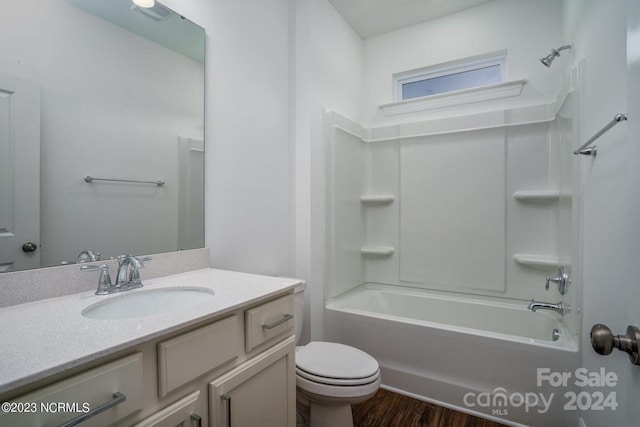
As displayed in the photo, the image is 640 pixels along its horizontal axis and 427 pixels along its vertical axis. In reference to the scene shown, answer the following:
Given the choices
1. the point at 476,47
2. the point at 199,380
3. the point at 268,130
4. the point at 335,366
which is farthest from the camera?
the point at 476,47

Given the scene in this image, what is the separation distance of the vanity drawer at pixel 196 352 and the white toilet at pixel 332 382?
610mm

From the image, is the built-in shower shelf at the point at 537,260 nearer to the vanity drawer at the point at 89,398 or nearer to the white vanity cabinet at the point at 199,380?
the white vanity cabinet at the point at 199,380

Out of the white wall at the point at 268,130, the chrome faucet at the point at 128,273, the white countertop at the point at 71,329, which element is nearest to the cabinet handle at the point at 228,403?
the white countertop at the point at 71,329

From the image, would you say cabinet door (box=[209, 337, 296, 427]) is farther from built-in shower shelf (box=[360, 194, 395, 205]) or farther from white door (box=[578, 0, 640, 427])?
built-in shower shelf (box=[360, 194, 395, 205])

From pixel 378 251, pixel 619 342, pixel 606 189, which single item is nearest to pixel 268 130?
pixel 378 251

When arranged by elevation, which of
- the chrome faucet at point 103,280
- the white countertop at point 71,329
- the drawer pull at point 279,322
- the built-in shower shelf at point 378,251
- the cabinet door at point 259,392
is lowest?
the cabinet door at point 259,392

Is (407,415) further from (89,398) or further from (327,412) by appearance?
(89,398)

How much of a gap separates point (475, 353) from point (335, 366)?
86 cm

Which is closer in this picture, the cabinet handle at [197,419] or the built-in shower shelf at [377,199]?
the cabinet handle at [197,419]

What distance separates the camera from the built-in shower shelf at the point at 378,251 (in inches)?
108

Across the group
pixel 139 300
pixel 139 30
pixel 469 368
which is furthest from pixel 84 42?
pixel 469 368

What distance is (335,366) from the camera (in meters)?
1.52

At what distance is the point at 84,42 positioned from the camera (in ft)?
3.81

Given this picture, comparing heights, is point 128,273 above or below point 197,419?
above
